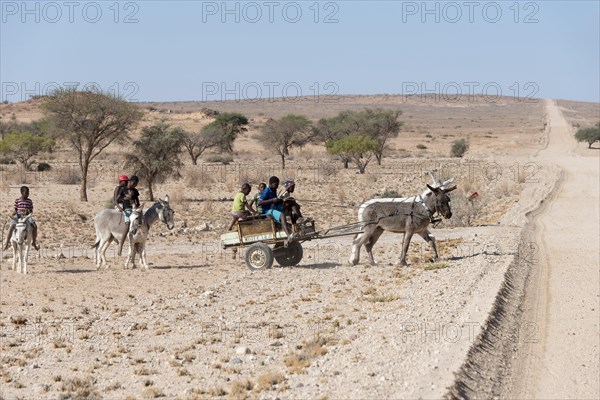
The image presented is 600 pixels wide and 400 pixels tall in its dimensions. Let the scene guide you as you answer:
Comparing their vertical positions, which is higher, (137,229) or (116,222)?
(116,222)

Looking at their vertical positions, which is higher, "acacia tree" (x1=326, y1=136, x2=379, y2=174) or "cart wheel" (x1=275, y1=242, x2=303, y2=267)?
"acacia tree" (x1=326, y1=136, x2=379, y2=174)

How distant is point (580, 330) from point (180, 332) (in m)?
6.11

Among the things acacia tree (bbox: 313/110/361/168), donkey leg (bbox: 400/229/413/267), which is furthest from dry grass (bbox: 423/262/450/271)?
acacia tree (bbox: 313/110/361/168)

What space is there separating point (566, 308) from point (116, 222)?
33.1 ft

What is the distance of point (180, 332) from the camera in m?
13.2

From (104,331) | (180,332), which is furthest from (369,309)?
(104,331)

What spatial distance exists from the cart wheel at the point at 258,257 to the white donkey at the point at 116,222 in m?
2.16

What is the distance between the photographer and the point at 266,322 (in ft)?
44.8

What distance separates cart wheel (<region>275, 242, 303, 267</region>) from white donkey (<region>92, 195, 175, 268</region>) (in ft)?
8.53

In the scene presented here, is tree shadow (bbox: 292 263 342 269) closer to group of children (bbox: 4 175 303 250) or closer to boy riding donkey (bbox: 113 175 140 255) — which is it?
group of children (bbox: 4 175 303 250)

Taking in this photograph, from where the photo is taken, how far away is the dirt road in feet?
35.9

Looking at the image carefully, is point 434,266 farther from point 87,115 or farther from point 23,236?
point 87,115

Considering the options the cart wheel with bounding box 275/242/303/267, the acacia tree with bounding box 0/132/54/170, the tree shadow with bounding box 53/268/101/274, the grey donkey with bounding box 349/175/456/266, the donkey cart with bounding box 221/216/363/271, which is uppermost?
the acacia tree with bounding box 0/132/54/170

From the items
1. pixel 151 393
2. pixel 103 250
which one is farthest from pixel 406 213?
pixel 151 393
